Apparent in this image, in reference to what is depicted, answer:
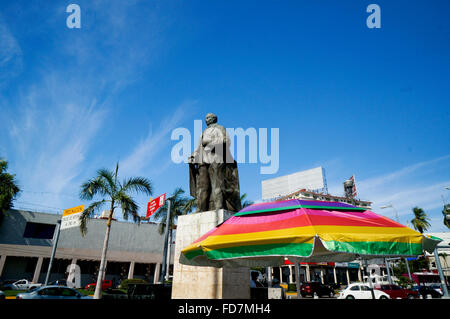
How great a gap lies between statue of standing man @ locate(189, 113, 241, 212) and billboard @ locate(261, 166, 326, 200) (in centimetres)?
6711

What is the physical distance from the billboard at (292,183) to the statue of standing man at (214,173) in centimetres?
6711

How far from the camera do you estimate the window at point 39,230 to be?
35.1 m

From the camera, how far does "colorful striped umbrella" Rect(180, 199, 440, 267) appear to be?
319 cm

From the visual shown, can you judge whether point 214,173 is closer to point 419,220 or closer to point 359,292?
point 359,292

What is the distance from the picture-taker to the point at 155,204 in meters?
17.8

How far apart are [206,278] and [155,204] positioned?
12.8 m

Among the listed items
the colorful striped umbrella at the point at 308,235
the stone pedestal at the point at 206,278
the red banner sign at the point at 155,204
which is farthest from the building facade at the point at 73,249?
the colorful striped umbrella at the point at 308,235

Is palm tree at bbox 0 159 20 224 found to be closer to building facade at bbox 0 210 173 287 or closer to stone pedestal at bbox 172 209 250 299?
building facade at bbox 0 210 173 287

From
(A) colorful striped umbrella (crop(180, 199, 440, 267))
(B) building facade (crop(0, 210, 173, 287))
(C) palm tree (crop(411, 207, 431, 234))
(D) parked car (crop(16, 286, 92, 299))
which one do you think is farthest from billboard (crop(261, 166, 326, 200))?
(A) colorful striped umbrella (crop(180, 199, 440, 267))

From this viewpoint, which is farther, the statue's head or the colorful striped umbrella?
the statue's head

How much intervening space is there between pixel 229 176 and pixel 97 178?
1364 cm
